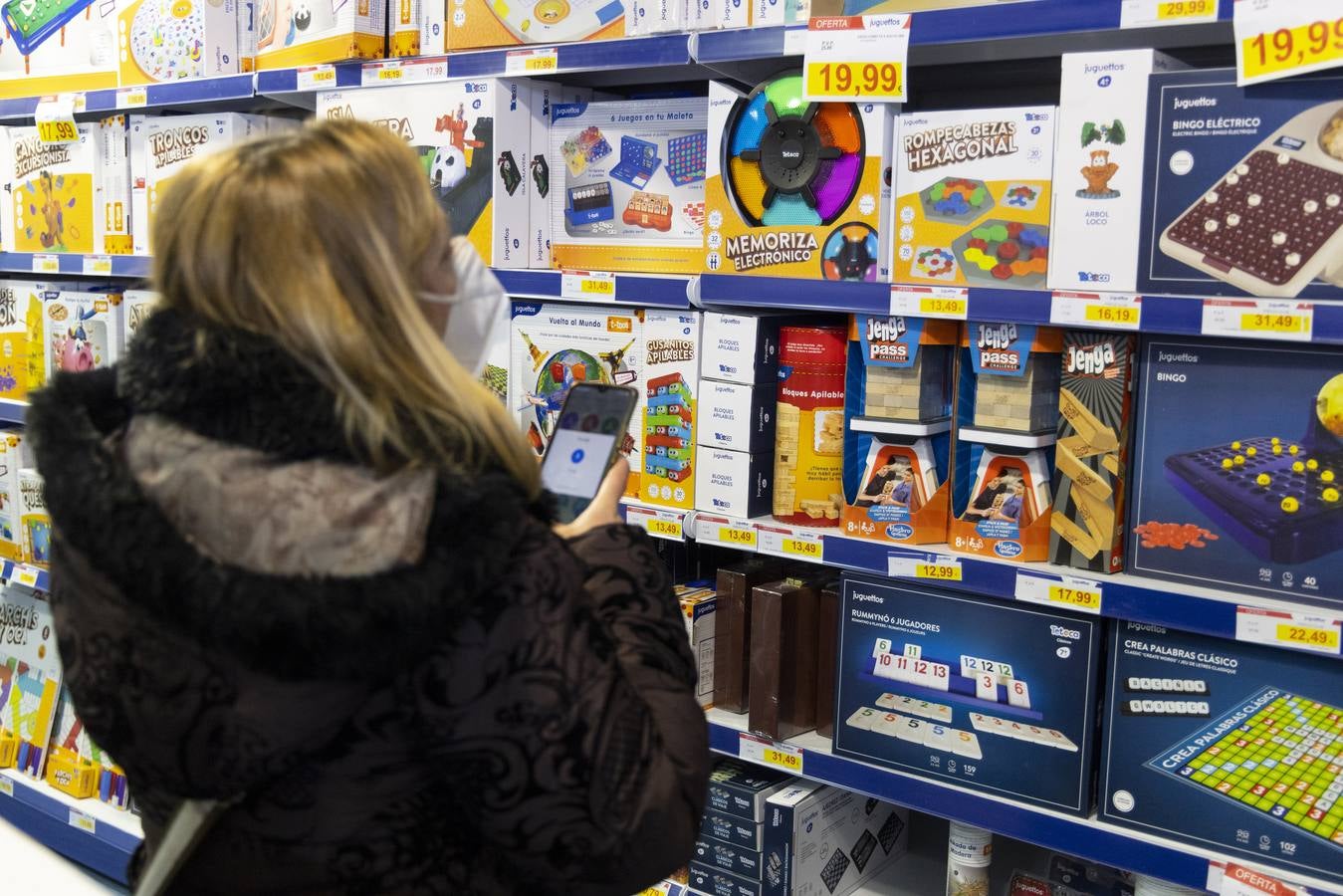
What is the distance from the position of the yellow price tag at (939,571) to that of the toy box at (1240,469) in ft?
0.91

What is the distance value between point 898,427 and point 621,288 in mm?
612

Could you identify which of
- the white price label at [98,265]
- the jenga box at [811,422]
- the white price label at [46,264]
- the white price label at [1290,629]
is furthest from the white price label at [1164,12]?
the white price label at [46,264]

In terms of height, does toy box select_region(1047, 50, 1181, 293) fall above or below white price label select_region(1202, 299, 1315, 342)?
above

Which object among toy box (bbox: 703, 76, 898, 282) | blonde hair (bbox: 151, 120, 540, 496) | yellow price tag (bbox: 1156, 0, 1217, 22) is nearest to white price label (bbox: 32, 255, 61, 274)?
toy box (bbox: 703, 76, 898, 282)

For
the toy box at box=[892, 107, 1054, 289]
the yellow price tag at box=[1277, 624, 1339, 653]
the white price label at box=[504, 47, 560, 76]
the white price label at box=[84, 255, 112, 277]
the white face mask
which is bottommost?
the yellow price tag at box=[1277, 624, 1339, 653]

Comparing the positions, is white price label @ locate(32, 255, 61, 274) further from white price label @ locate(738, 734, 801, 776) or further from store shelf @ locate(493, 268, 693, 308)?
white price label @ locate(738, 734, 801, 776)

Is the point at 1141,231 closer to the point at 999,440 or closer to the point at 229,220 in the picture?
the point at 999,440

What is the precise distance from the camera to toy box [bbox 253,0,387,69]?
2.77 meters

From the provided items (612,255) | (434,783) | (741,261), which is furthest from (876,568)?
(434,783)

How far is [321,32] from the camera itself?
2844 millimetres

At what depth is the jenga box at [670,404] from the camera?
245 cm

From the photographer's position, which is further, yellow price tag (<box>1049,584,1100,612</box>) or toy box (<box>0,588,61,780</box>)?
toy box (<box>0,588,61,780</box>)

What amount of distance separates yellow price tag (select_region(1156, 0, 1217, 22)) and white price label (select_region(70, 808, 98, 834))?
3.25 meters

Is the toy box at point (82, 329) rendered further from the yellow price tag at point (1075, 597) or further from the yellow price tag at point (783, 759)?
the yellow price tag at point (1075, 597)
